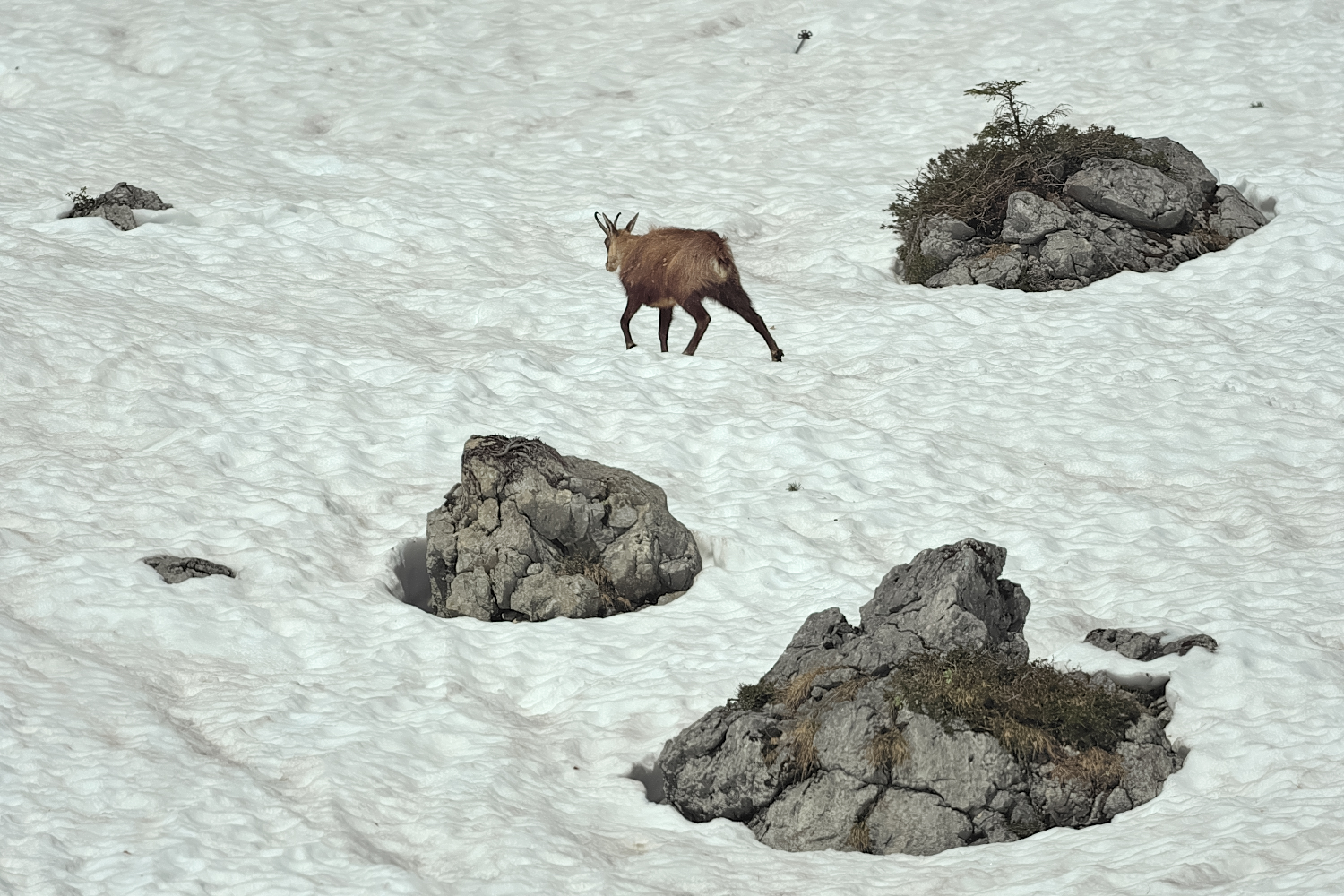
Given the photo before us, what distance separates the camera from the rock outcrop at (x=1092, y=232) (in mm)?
18281

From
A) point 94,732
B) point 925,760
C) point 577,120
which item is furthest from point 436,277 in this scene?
point 925,760

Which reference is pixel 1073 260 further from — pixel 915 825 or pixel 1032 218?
pixel 915 825

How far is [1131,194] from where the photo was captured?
18.6 meters

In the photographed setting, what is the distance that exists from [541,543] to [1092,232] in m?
11.2

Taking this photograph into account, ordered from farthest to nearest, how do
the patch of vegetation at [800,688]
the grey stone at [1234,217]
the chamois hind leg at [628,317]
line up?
the grey stone at [1234,217] < the chamois hind leg at [628,317] < the patch of vegetation at [800,688]

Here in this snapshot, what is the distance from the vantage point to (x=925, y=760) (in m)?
7.61

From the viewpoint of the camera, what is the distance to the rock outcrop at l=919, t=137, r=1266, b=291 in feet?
60.0

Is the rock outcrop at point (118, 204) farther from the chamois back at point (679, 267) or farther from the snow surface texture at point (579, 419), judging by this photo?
the chamois back at point (679, 267)

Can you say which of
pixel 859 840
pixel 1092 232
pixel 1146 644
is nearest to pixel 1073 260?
pixel 1092 232

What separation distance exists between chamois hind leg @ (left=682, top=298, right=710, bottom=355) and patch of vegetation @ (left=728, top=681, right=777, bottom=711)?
323 inches

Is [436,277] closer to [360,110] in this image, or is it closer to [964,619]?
[360,110]

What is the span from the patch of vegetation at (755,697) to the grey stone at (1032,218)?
1193 cm

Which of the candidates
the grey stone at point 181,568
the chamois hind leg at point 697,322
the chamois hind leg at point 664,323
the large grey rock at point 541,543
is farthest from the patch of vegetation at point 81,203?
the large grey rock at point 541,543

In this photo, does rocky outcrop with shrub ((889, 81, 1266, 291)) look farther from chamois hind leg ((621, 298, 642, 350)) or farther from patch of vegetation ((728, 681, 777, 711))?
patch of vegetation ((728, 681, 777, 711))
